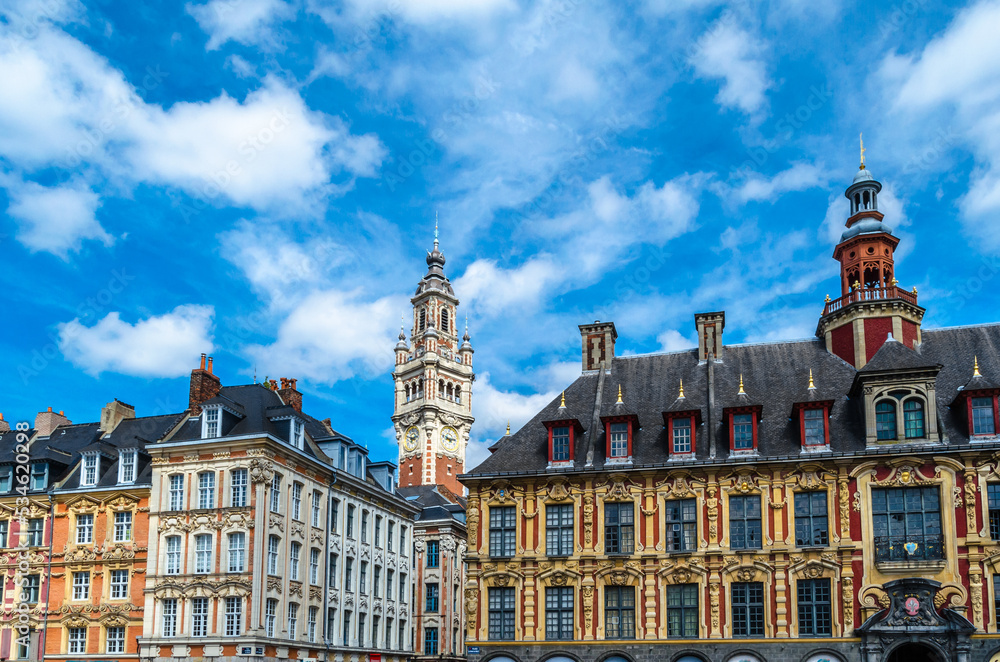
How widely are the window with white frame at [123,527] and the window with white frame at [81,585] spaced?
259 centimetres

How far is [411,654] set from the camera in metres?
67.9

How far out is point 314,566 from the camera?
55.7 meters

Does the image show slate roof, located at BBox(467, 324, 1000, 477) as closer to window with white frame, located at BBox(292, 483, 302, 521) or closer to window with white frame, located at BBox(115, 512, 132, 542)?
window with white frame, located at BBox(292, 483, 302, 521)

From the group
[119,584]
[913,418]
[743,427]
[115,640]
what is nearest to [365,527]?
[119,584]

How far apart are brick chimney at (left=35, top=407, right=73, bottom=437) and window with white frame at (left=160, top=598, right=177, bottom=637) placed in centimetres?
1942

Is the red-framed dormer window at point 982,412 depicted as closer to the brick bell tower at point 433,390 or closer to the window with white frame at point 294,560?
the window with white frame at point 294,560

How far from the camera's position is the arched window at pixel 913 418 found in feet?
149

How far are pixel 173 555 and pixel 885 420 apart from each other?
34.5m

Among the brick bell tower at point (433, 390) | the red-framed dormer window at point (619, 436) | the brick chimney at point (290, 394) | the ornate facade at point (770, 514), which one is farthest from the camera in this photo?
the brick bell tower at point (433, 390)

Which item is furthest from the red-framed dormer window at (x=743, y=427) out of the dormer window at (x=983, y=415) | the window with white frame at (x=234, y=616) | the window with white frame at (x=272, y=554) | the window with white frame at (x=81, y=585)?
the window with white frame at (x=81, y=585)

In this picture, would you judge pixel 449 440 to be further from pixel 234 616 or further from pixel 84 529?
pixel 234 616

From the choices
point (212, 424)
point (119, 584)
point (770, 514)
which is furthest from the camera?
point (119, 584)

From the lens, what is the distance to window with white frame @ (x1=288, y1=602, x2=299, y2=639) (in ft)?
172

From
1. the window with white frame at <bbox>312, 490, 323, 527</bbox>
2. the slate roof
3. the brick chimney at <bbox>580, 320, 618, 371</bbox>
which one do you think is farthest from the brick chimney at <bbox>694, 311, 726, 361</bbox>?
the window with white frame at <bbox>312, 490, 323, 527</bbox>
